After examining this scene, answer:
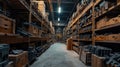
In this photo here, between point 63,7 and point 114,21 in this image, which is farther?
point 63,7

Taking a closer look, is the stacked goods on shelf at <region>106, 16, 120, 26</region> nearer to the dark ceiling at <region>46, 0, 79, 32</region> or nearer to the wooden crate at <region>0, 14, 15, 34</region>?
the wooden crate at <region>0, 14, 15, 34</region>

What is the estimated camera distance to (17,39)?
2.95m

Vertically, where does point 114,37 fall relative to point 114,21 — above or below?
below

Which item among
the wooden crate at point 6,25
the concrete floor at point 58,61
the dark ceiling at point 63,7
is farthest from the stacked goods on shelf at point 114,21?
the dark ceiling at point 63,7

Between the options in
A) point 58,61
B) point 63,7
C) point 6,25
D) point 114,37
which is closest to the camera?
point 6,25

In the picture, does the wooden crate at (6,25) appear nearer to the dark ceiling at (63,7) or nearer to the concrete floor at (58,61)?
the concrete floor at (58,61)

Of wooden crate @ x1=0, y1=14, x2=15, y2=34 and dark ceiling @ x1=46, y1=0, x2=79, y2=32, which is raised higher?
dark ceiling @ x1=46, y1=0, x2=79, y2=32

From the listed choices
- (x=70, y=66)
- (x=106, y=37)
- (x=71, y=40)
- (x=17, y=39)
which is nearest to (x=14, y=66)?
(x=17, y=39)

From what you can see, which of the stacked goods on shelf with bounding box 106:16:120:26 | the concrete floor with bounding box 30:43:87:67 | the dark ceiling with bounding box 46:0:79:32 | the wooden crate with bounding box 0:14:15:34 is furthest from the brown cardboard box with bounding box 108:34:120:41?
the dark ceiling with bounding box 46:0:79:32

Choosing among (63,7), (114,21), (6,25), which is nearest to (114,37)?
(114,21)

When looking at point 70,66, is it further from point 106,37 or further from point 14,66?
point 14,66

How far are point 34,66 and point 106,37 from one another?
7.09ft

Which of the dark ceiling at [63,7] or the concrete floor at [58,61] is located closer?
the concrete floor at [58,61]

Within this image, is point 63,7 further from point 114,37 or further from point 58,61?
point 114,37
